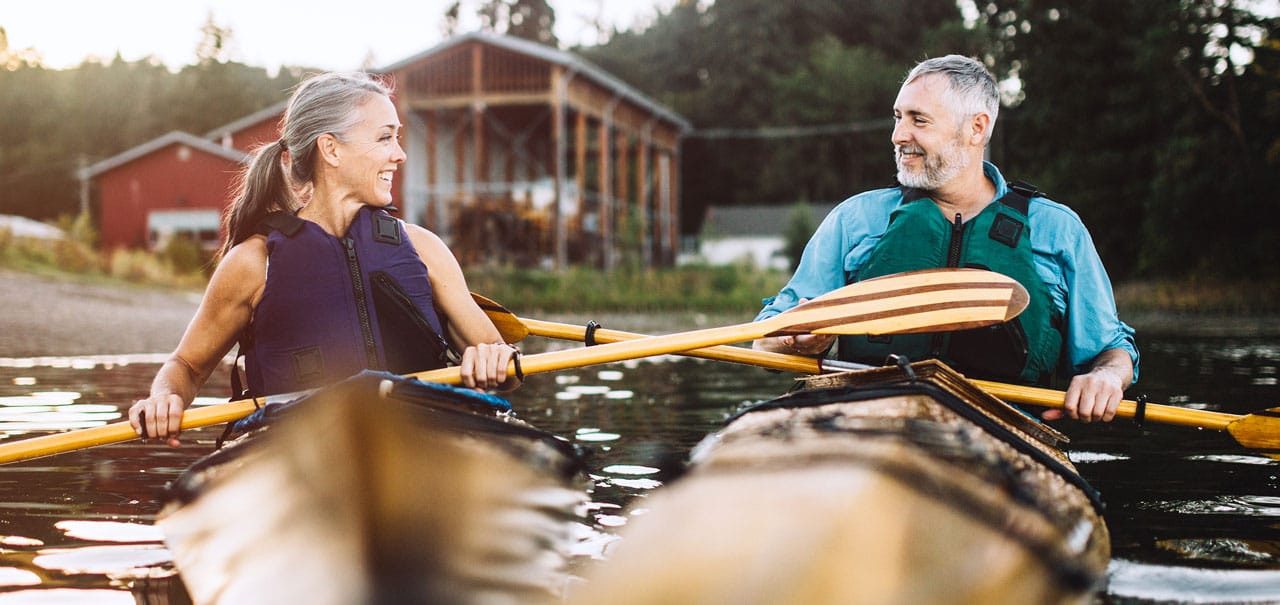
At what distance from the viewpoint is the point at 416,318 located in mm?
3137

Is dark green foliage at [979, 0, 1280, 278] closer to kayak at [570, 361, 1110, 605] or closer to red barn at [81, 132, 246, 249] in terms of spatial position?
kayak at [570, 361, 1110, 605]

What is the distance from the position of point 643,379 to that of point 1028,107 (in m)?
23.5

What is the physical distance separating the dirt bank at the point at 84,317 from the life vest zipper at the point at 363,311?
705 centimetres

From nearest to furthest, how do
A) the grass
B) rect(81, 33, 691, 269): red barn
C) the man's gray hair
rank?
the man's gray hair, the grass, rect(81, 33, 691, 269): red barn

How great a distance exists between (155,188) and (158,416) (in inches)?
1045

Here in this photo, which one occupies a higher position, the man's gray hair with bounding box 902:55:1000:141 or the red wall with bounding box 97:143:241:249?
the red wall with bounding box 97:143:241:249

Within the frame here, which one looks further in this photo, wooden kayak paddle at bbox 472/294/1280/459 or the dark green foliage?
the dark green foliage

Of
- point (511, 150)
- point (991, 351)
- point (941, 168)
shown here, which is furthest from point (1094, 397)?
point (511, 150)

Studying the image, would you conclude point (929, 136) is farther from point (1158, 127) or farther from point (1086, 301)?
point (1158, 127)

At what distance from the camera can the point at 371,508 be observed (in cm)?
220

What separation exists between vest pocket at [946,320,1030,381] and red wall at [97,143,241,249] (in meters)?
24.9

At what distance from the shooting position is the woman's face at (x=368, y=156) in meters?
3.19

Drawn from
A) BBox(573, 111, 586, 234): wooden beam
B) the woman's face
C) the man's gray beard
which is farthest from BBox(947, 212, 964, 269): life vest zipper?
BBox(573, 111, 586, 234): wooden beam

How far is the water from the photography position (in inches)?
105
